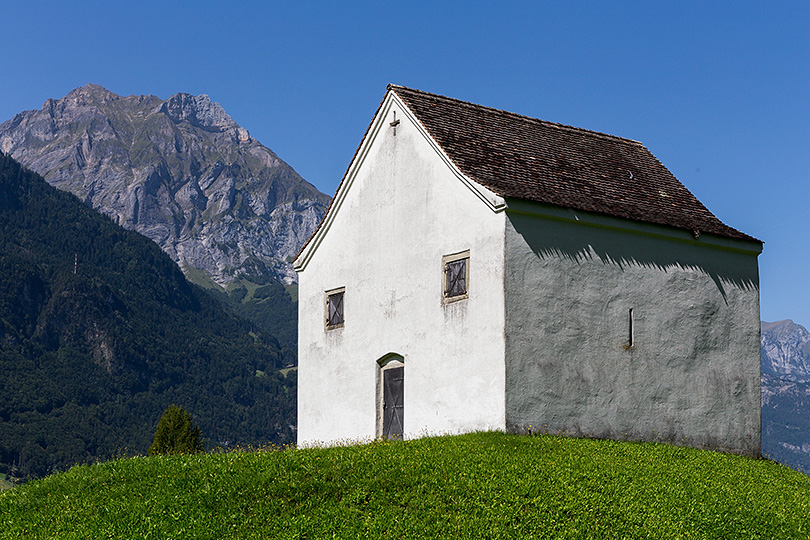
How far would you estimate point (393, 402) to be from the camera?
84.9 ft

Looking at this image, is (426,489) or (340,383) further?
(340,383)

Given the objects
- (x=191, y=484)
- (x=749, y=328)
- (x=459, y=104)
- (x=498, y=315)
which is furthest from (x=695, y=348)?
(x=191, y=484)

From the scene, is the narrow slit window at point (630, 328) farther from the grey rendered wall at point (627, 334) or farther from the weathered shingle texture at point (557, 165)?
the weathered shingle texture at point (557, 165)

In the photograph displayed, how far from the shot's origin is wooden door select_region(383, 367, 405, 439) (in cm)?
2550

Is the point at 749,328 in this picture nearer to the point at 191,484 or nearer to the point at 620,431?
the point at 620,431

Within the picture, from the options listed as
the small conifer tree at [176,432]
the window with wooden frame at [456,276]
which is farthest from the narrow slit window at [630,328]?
the small conifer tree at [176,432]

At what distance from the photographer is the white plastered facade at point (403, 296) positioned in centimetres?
2298

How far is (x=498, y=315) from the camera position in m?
22.4

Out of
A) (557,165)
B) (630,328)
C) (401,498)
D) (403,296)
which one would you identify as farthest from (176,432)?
(401,498)

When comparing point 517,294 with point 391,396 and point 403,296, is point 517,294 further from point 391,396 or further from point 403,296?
point 391,396

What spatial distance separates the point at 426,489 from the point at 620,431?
904 centimetres

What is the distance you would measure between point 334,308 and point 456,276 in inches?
234

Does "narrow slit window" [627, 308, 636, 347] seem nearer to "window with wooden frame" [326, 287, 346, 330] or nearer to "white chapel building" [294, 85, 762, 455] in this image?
"white chapel building" [294, 85, 762, 455]

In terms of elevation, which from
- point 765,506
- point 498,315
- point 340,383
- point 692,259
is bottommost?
point 765,506
